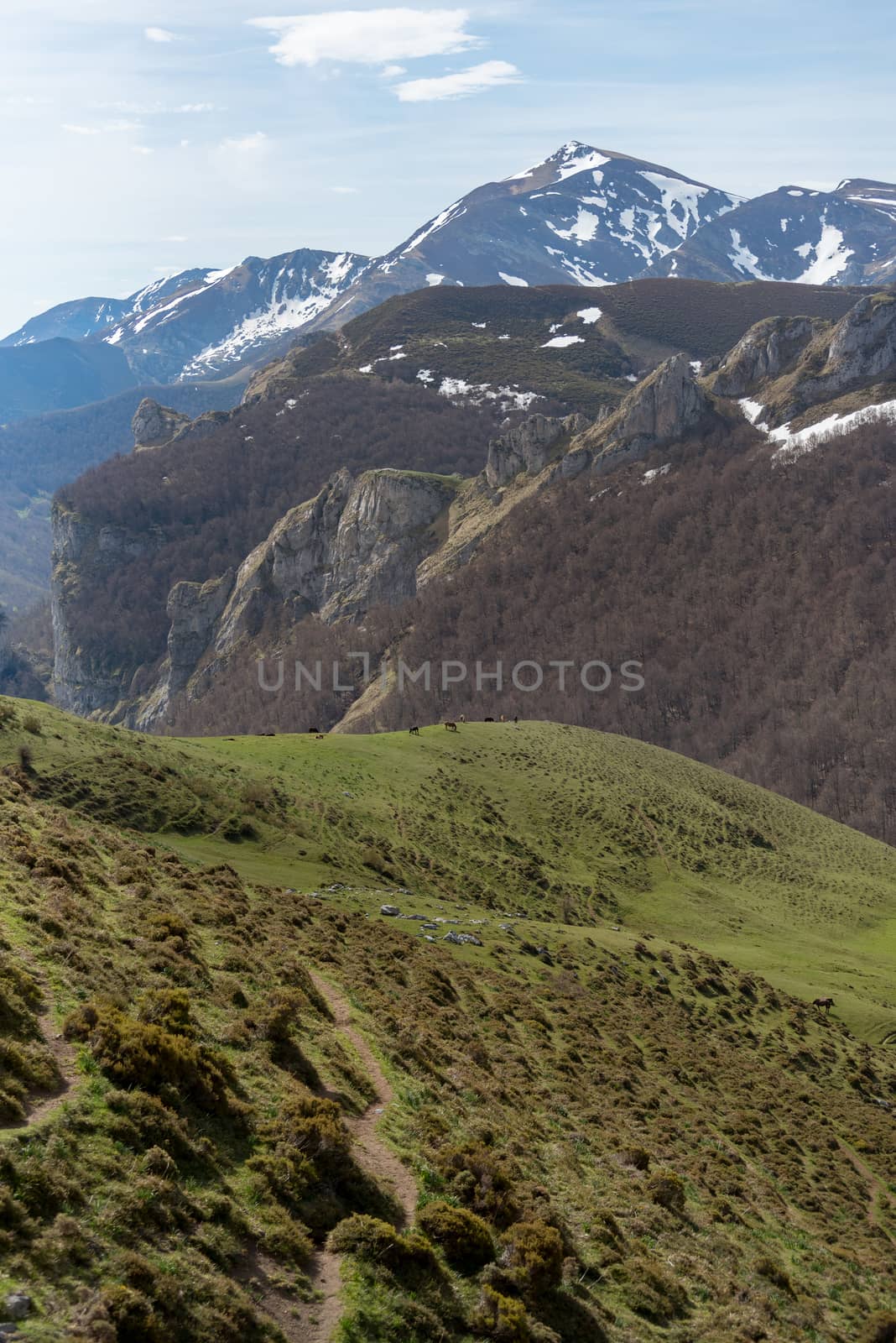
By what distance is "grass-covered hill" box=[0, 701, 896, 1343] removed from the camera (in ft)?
43.2

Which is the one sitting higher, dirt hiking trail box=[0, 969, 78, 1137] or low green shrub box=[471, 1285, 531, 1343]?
dirt hiking trail box=[0, 969, 78, 1137]

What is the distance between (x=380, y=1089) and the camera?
67.8 feet

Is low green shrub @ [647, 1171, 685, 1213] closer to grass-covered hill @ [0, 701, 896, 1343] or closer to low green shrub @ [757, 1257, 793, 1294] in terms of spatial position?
grass-covered hill @ [0, 701, 896, 1343]

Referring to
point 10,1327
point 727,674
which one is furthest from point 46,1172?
point 727,674

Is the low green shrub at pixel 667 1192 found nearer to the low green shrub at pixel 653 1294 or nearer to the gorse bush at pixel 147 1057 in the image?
the low green shrub at pixel 653 1294

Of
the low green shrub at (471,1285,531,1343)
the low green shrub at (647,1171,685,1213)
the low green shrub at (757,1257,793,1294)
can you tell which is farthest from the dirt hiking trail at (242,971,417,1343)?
the low green shrub at (757,1257,793,1294)

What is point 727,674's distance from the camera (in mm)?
198500

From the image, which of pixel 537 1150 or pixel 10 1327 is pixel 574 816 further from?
pixel 10 1327

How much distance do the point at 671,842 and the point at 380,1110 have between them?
56025 mm

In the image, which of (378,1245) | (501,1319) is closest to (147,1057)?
(378,1245)

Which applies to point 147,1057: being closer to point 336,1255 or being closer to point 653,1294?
point 336,1255

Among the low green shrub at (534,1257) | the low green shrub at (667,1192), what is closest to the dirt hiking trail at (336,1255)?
the low green shrub at (534,1257)

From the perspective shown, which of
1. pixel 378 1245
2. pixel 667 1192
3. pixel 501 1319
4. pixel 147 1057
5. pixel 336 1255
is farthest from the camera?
pixel 667 1192

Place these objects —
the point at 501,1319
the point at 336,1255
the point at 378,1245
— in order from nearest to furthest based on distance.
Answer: the point at 501,1319
the point at 336,1255
the point at 378,1245
